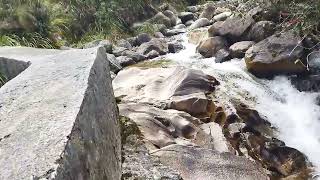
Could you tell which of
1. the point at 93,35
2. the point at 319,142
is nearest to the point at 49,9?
the point at 93,35

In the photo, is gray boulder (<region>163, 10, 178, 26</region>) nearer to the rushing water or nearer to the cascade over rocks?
the rushing water

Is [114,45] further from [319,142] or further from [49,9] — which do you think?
[319,142]

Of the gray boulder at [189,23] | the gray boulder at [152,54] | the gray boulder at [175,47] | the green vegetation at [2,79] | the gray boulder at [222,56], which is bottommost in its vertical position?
the gray boulder at [189,23]

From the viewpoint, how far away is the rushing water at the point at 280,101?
5557mm

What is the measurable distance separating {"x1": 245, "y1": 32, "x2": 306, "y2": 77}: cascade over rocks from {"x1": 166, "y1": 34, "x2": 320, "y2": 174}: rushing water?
15cm

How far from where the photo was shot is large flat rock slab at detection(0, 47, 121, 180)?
5.33 feet

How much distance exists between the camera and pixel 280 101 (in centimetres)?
644

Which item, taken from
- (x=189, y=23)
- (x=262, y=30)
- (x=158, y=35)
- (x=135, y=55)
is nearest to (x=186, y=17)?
(x=189, y=23)

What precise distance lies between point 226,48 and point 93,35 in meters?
2.89

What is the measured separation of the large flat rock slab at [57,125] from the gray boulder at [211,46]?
5.09 metres

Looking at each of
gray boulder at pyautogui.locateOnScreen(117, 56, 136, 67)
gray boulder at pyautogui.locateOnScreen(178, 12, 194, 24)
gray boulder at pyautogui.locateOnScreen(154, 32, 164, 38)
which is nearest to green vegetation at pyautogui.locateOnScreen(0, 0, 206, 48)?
gray boulder at pyautogui.locateOnScreen(154, 32, 164, 38)

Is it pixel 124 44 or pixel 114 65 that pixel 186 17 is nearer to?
pixel 124 44

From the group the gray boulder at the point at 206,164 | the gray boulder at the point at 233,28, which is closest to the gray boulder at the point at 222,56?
the gray boulder at the point at 233,28

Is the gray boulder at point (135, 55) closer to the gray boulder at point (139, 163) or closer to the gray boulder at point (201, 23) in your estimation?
the gray boulder at point (201, 23)
